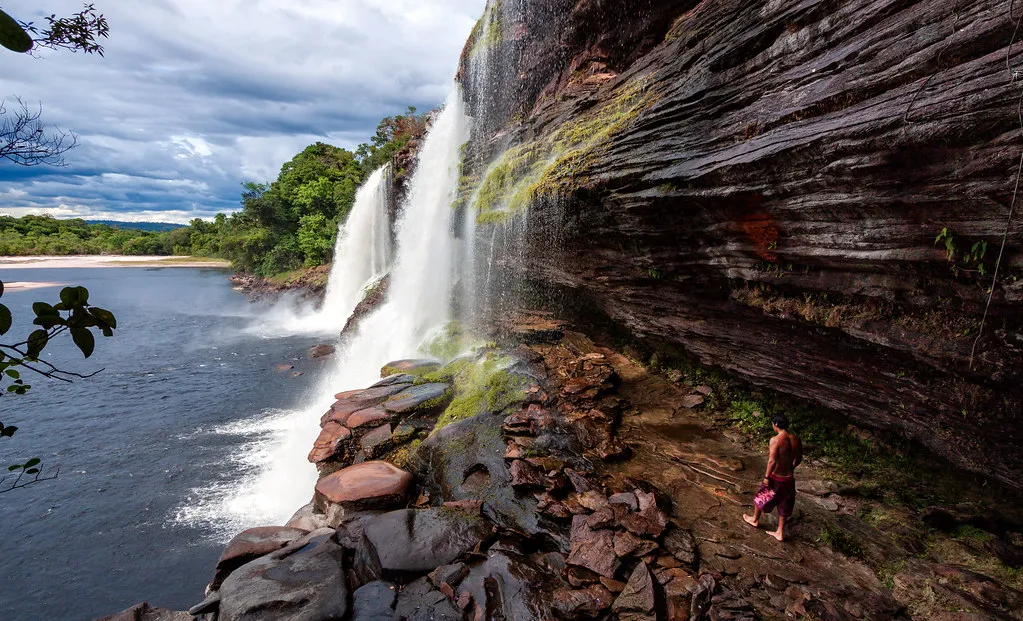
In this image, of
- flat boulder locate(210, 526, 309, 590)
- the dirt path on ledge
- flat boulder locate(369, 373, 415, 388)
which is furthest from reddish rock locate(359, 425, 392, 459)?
the dirt path on ledge

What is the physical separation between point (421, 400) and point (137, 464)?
733 cm

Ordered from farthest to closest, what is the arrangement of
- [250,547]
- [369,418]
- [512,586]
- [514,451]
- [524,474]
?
[369,418], [514,451], [524,474], [250,547], [512,586]

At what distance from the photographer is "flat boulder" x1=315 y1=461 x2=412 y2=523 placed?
767cm

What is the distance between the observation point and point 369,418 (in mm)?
10445

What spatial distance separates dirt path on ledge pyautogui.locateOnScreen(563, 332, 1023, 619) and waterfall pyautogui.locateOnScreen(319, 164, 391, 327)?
23194 millimetres

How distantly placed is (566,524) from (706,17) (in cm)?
854

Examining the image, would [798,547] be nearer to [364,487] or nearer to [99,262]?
[364,487]

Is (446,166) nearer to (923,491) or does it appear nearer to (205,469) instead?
(205,469)

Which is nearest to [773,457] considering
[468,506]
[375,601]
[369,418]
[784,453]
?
[784,453]

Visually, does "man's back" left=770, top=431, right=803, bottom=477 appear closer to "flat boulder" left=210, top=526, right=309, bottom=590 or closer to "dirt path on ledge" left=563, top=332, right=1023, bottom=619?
"dirt path on ledge" left=563, top=332, right=1023, bottom=619

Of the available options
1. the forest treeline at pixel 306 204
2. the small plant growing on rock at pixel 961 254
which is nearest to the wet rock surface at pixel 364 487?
the small plant growing on rock at pixel 961 254

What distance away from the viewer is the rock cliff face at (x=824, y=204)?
4.68 meters

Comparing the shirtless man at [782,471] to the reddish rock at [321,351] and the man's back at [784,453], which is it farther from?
the reddish rock at [321,351]

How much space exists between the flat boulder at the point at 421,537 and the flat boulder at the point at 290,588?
1.76ft
